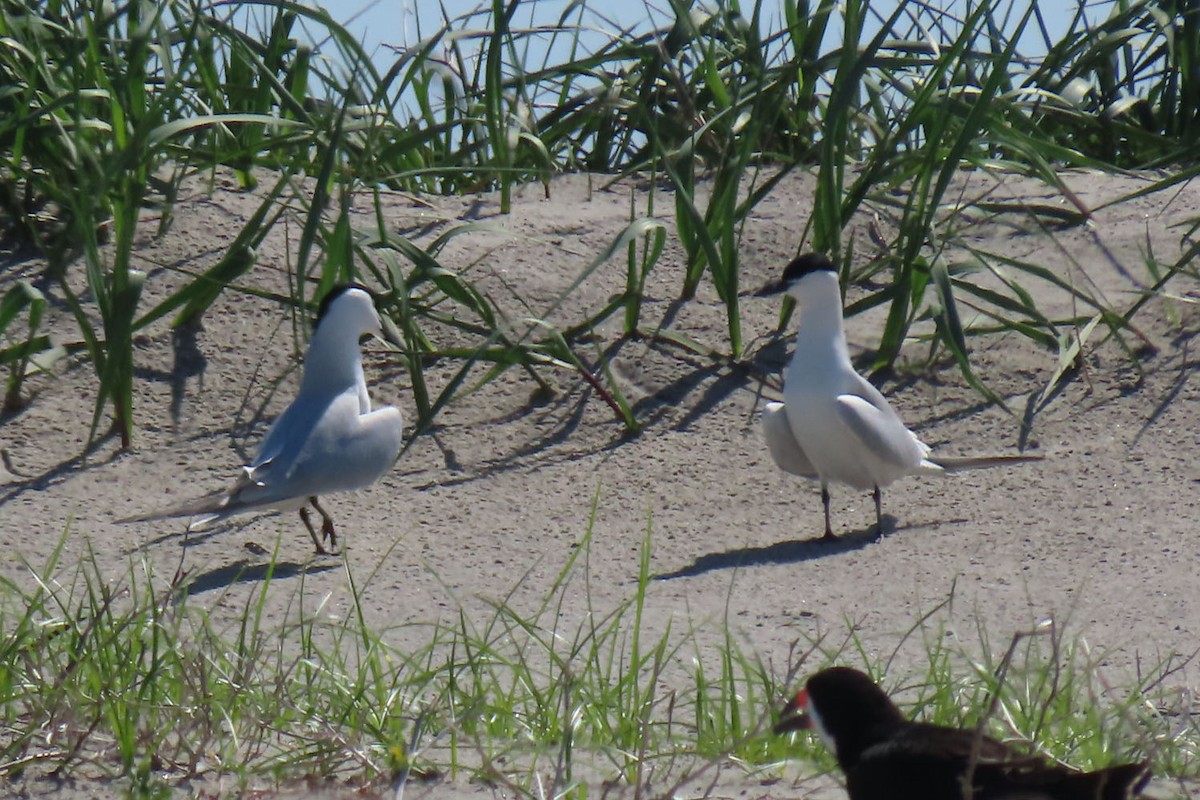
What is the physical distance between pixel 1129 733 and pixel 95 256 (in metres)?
2.60

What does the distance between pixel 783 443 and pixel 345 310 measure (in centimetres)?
113

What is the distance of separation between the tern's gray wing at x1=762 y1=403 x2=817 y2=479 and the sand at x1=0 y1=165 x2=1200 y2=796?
15 cm

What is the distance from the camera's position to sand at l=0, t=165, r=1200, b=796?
3.51 m

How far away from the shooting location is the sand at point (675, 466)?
11.5 feet

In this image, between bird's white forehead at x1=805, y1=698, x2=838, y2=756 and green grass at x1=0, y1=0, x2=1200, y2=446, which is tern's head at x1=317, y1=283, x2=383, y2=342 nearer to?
green grass at x1=0, y1=0, x2=1200, y2=446

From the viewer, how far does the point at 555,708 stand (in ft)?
7.98

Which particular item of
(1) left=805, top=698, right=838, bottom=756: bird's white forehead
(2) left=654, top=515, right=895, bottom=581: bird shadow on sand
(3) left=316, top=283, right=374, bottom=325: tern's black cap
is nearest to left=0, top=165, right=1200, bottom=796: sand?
(2) left=654, top=515, right=895, bottom=581: bird shadow on sand

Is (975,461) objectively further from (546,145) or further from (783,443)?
(546,145)

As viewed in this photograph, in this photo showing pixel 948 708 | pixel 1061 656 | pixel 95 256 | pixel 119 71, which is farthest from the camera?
pixel 119 71

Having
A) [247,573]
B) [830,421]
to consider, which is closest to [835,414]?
[830,421]

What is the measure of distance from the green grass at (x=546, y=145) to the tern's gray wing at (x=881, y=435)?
0.27 metres

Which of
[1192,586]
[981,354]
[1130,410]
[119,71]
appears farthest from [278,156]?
[1192,586]

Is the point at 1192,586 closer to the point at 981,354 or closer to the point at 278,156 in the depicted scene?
the point at 981,354

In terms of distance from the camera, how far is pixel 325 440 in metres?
4.04
